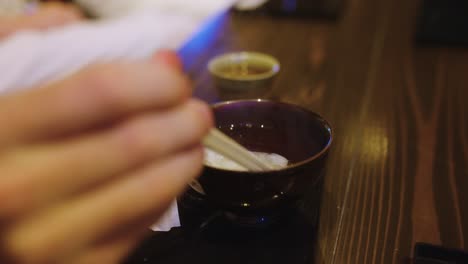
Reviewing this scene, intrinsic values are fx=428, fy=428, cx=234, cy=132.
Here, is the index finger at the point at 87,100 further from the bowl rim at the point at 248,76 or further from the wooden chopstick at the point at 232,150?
the bowl rim at the point at 248,76

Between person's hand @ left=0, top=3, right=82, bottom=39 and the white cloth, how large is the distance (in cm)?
22

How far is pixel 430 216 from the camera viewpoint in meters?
0.78

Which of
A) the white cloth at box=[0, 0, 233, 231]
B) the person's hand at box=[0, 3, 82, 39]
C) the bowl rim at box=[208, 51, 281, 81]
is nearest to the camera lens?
the bowl rim at box=[208, 51, 281, 81]

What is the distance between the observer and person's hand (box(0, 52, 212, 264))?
12.3 inches

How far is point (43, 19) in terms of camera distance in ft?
8.19

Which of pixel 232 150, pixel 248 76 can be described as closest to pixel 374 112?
pixel 248 76

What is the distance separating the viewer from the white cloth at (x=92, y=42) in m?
1.87

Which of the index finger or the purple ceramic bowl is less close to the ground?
the index finger

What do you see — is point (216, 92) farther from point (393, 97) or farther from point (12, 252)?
point (12, 252)

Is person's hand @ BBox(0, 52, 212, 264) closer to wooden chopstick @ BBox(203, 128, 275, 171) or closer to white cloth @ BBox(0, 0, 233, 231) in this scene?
wooden chopstick @ BBox(203, 128, 275, 171)

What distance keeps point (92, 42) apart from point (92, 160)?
1.95 m

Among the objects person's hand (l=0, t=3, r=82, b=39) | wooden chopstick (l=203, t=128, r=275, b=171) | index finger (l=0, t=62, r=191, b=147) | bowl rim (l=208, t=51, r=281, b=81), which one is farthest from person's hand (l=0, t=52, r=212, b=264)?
person's hand (l=0, t=3, r=82, b=39)

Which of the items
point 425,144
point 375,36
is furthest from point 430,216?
point 375,36

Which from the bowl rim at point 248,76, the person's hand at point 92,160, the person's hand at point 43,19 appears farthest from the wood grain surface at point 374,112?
the person's hand at point 43,19
